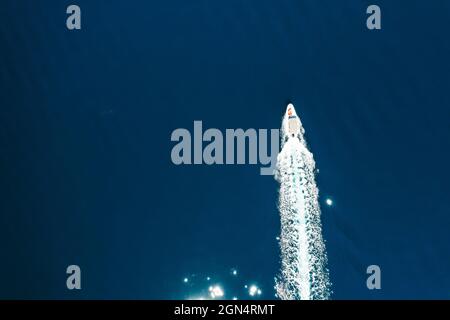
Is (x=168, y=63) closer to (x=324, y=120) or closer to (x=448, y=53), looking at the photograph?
(x=324, y=120)

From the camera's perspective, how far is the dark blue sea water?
20.4 feet

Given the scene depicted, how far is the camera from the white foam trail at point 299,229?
611 centimetres

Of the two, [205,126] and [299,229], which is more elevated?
[205,126]

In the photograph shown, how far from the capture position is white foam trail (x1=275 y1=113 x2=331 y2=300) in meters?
6.11

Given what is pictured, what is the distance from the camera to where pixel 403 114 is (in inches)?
245

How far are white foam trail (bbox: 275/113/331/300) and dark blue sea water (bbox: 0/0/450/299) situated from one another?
122 mm

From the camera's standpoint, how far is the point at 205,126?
20.5ft

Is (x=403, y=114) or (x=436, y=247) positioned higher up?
(x=403, y=114)

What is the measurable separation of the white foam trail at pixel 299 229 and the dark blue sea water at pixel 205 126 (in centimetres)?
12

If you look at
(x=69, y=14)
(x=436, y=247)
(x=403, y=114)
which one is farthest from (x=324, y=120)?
(x=69, y=14)

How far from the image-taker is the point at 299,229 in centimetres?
615

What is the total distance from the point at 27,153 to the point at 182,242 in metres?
2.14

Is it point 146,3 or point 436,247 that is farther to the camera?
point 146,3

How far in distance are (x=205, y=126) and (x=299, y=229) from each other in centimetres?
159
